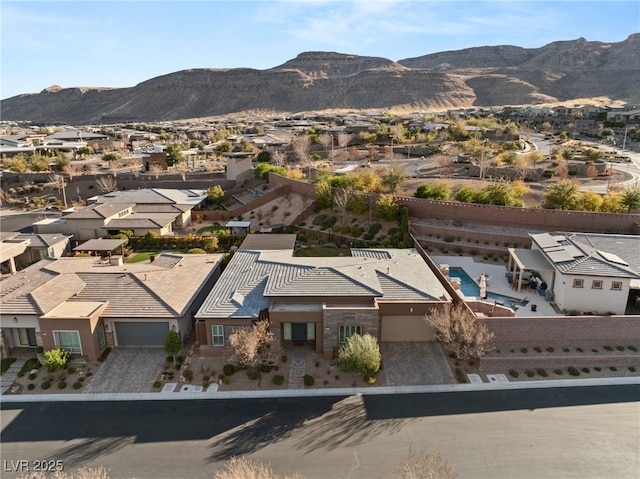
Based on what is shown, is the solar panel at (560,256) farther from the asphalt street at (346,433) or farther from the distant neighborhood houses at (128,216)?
the distant neighborhood houses at (128,216)

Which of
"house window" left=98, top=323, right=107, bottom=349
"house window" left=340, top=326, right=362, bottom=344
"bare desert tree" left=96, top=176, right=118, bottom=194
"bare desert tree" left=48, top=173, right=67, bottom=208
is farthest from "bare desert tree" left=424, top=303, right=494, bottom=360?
"bare desert tree" left=48, top=173, right=67, bottom=208

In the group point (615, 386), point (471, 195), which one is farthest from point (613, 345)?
point (471, 195)

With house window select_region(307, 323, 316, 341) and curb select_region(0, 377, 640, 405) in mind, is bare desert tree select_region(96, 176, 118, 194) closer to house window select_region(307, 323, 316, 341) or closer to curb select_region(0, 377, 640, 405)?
curb select_region(0, 377, 640, 405)

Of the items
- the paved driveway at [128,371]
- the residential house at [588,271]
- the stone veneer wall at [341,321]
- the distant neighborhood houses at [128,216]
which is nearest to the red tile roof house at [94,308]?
the paved driveway at [128,371]

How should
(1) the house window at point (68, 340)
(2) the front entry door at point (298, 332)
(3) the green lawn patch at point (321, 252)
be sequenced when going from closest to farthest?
(1) the house window at point (68, 340), (2) the front entry door at point (298, 332), (3) the green lawn patch at point (321, 252)

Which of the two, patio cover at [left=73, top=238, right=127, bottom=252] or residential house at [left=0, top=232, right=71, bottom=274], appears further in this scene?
patio cover at [left=73, top=238, right=127, bottom=252]

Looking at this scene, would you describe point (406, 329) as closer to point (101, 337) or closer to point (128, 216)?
point (101, 337)

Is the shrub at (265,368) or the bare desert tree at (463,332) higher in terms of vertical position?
the bare desert tree at (463,332)
